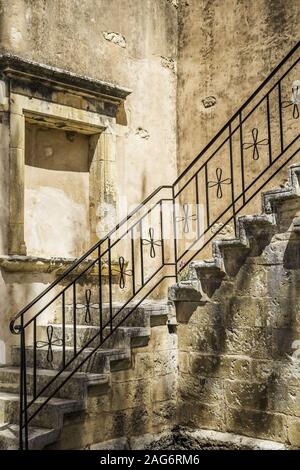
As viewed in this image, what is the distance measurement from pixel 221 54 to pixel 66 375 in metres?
4.88

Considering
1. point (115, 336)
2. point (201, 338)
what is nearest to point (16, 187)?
point (115, 336)

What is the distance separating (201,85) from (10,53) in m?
2.88

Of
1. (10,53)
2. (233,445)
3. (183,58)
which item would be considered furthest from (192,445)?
(183,58)

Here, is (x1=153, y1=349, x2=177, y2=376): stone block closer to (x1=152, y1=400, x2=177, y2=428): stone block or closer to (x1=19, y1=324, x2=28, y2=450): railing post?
(x1=152, y1=400, x2=177, y2=428): stone block

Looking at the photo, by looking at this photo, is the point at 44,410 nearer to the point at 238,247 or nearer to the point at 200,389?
the point at 200,389

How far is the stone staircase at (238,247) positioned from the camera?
18.5ft

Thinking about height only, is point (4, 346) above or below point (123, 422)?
above

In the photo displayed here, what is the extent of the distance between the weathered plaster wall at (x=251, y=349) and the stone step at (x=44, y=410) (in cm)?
145

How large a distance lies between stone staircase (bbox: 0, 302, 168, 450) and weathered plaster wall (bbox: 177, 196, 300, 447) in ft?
1.72

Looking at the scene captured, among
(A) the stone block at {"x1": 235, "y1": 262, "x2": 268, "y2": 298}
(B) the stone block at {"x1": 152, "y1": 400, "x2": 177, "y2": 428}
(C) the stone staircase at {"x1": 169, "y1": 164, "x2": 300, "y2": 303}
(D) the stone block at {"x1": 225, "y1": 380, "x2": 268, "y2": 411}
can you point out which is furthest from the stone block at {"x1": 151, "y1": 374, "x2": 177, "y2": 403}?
(A) the stone block at {"x1": 235, "y1": 262, "x2": 268, "y2": 298}

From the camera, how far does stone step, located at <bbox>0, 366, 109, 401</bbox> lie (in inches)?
223

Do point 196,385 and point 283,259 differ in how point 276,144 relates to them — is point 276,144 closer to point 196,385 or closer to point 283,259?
point 283,259

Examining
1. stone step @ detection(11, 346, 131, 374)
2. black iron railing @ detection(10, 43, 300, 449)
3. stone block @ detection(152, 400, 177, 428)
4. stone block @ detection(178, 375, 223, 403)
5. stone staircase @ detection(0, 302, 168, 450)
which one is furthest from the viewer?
stone block @ detection(152, 400, 177, 428)

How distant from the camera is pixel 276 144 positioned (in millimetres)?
7867
